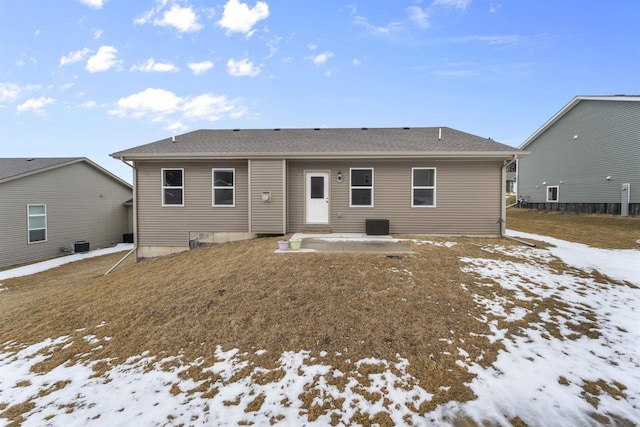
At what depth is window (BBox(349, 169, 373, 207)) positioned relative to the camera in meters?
9.21

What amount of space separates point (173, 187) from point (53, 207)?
10050 mm

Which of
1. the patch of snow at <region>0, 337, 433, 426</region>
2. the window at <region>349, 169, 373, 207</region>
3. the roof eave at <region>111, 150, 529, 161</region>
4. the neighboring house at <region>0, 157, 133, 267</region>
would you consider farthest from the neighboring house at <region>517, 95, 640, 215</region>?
the neighboring house at <region>0, 157, 133, 267</region>

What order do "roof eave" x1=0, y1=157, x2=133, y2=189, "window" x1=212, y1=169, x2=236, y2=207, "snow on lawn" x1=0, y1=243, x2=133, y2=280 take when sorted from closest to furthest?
"window" x1=212, y1=169, x2=236, y2=207
"snow on lawn" x1=0, y1=243, x2=133, y2=280
"roof eave" x1=0, y1=157, x2=133, y2=189

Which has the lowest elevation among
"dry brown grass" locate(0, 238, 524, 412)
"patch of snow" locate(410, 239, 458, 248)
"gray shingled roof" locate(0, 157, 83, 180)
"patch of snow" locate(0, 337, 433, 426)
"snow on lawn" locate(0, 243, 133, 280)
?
"snow on lawn" locate(0, 243, 133, 280)

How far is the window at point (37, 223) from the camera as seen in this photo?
13.0m

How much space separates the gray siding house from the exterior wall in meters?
9.81

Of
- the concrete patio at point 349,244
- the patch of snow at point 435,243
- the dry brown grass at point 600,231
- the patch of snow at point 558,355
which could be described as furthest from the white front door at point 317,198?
the dry brown grass at point 600,231

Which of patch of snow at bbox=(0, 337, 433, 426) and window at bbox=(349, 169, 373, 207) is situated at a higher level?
window at bbox=(349, 169, 373, 207)

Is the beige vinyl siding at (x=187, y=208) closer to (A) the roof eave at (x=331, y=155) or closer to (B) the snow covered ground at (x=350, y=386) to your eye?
(A) the roof eave at (x=331, y=155)

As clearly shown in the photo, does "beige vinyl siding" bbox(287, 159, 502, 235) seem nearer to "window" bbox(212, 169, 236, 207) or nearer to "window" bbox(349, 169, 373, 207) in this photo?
"window" bbox(349, 169, 373, 207)

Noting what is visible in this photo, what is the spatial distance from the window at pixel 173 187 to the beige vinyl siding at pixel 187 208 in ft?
0.44

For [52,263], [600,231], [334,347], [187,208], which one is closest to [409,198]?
[334,347]

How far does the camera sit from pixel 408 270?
17.4 feet

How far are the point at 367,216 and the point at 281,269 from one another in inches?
187
